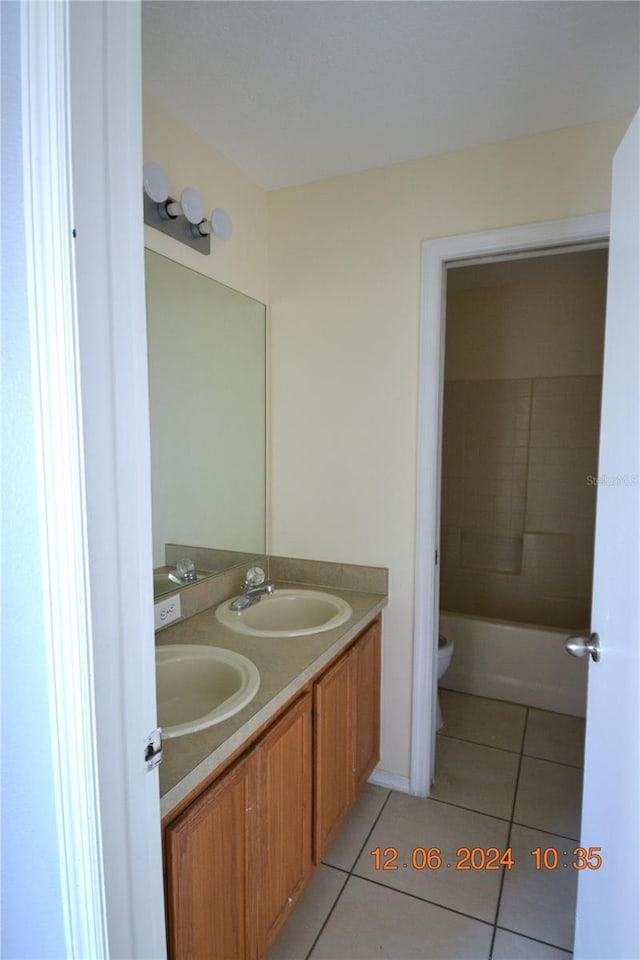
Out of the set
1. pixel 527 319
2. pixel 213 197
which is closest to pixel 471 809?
pixel 213 197

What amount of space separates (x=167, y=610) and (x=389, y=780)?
121 cm

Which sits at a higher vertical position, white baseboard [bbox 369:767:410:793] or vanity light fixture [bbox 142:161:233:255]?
vanity light fixture [bbox 142:161:233:255]

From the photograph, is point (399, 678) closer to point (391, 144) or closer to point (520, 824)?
point (520, 824)

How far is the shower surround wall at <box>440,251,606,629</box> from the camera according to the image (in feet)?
9.87

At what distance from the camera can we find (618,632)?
99 cm

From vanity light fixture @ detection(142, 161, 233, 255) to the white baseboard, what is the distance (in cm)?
214

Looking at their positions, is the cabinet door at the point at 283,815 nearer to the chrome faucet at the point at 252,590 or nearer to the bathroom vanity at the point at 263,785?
the bathroom vanity at the point at 263,785

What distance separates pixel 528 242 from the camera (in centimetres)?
168

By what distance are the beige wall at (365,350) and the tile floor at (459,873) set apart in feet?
0.86

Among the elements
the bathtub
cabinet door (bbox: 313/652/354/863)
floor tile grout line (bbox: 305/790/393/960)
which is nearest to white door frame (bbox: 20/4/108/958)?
cabinet door (bbox: 313/652/354/863)

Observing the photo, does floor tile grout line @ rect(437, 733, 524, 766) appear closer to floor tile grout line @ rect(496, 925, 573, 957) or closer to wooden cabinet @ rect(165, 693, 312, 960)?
floor tile grout line @ rect(496, 925, 573, 957)

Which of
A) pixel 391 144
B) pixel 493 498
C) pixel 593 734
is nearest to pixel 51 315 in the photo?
pixel 593 734

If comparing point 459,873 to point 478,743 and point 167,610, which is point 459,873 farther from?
point 167,610

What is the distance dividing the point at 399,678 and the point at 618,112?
82.1 inches
